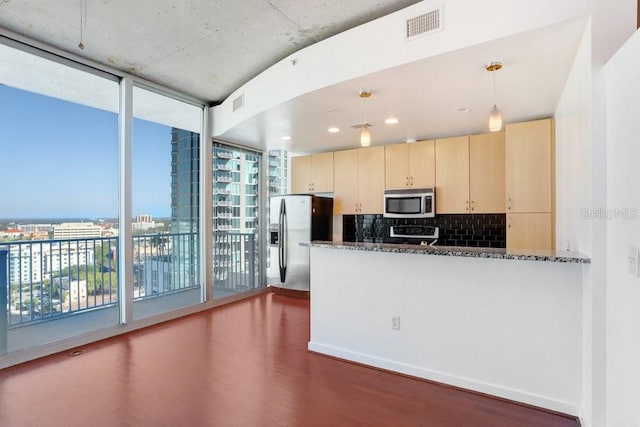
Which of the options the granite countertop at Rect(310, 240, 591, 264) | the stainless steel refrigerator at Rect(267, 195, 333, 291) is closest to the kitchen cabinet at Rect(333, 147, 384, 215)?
the stainless steel refrigerator at Rect(267, 195, 333, 291)

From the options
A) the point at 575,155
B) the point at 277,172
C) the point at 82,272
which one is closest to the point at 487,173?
the point at 575,155

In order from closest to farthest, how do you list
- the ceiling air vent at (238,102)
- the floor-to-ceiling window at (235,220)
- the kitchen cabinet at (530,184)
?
the kitchen cabinet at (530,184) → the ceiling air vent at (238,102) → the floor-to-ceiling window at (235,220)

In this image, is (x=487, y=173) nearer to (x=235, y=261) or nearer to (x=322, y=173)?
(x=322, y=173)

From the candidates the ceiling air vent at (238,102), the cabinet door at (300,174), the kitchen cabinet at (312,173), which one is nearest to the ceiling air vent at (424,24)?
the ceiling air vent at (238,102)

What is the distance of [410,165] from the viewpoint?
478 cm

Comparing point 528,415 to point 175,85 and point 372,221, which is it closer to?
point 372,221

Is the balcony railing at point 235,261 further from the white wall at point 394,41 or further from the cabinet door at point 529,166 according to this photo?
the cabinet door at point 529,166

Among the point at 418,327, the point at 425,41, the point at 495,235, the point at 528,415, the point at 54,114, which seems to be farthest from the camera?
the point at 495,235

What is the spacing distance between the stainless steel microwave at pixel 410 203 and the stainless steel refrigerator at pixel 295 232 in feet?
3.44

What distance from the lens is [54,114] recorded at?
3363 mm

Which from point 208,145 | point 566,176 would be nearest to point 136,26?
point 208,145

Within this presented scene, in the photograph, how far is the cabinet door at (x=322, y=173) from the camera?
5.51 metres

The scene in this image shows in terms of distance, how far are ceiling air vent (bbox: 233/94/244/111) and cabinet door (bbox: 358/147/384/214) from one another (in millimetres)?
1980

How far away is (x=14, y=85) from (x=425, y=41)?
360 centimetres
